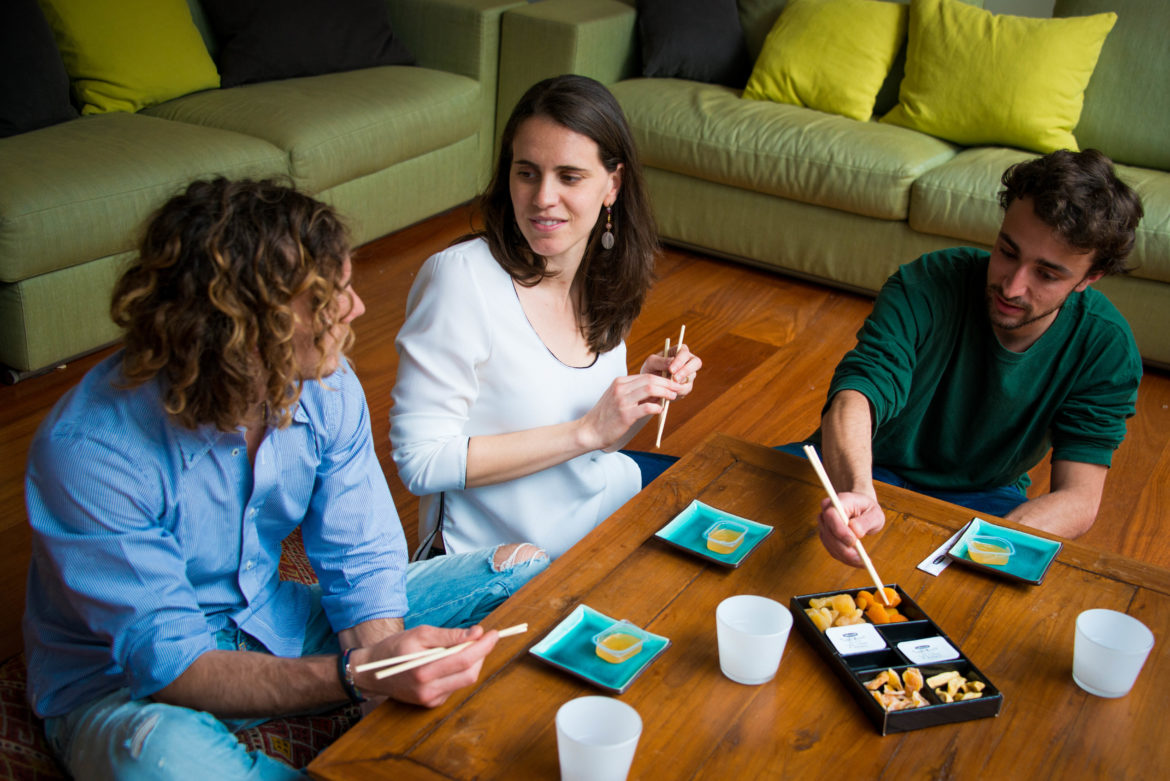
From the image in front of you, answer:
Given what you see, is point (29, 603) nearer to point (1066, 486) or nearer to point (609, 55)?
point (1066, 486)

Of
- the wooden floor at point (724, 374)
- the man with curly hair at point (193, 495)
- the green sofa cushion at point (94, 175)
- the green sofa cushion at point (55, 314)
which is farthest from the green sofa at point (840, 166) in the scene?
the man with curly hair at point (193, 495)

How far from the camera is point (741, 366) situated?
3.15m

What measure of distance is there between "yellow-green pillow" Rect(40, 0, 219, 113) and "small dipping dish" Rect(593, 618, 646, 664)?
106 inches

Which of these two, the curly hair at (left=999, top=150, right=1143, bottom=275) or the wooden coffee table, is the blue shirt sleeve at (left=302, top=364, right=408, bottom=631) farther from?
the curly hair at (left=999, top=150, right=1143, bottom=275)

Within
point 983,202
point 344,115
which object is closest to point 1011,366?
point 983,202

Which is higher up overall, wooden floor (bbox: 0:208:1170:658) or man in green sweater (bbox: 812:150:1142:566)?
man in green sweater (bbox: 812:150:1142:566)

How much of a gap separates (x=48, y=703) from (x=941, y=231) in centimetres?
285

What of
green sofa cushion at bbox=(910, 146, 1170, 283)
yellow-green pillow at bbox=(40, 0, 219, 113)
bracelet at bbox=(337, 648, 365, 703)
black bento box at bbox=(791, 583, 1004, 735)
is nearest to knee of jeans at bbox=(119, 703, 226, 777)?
bracelet at bbox=(337, 648, 365, 703)

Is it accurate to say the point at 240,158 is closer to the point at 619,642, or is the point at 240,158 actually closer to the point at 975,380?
the point at 975,380

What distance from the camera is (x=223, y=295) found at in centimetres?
109

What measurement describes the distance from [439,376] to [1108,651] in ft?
3.10

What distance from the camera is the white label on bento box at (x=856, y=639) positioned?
46.7 inches

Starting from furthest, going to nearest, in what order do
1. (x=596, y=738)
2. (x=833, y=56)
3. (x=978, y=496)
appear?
(x=833, y=56) < (x=978, y=496) < (x=596, y=738)

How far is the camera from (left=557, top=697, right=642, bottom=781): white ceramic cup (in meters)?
0.96
